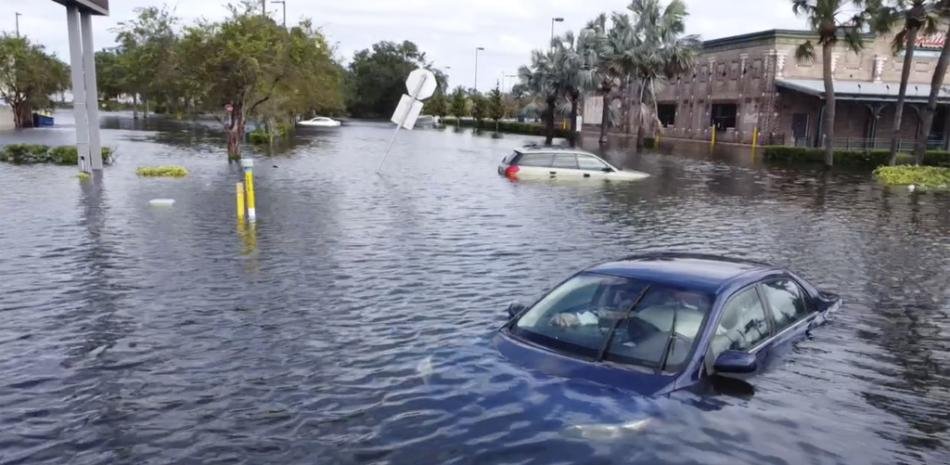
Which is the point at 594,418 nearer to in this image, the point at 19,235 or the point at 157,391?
the point at 157,391

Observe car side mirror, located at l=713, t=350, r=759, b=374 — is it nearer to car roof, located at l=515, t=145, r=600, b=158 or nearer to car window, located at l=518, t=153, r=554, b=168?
car window, located at l=518, t=153, r=554, b=168

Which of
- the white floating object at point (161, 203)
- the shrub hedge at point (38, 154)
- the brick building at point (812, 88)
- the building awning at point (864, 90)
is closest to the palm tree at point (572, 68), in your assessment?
the brick building at point (812, 88)

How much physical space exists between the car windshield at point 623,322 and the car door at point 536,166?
18.5 m

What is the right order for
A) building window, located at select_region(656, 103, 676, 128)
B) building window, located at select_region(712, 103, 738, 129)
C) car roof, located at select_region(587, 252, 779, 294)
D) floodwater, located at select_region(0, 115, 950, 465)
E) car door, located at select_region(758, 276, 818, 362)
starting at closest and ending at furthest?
floodwater, located at select_region(0, 115, 950, 465) < car roof, located at select_region(587, 252, 779, 294) < car door, located at select_region(758, 276, 818, 362) < building window, located at select_region(712, 103, 738, 129) < building window, located at select_region(656, 103, 676, 128)

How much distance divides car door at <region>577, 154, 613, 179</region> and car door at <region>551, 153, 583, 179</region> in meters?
0.17

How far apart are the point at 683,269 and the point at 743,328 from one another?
694mm

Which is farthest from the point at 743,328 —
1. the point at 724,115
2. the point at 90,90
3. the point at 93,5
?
the point at 724,115

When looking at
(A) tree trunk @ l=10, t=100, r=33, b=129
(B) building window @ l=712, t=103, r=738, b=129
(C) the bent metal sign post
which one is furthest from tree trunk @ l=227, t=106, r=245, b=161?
(B) building window @ l=712, t=103, r=738, b=129

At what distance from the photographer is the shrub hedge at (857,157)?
35594mm

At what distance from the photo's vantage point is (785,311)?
7188 millimetres

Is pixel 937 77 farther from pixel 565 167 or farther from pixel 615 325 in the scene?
pixel 615 325

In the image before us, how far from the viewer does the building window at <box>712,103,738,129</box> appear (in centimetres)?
5909

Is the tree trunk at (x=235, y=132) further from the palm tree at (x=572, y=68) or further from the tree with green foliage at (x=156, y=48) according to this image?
the palm tree at (x=572, y=68)

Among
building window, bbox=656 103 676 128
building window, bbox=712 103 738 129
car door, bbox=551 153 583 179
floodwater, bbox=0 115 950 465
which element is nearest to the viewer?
floodwater, bbox=0 115 950 465
